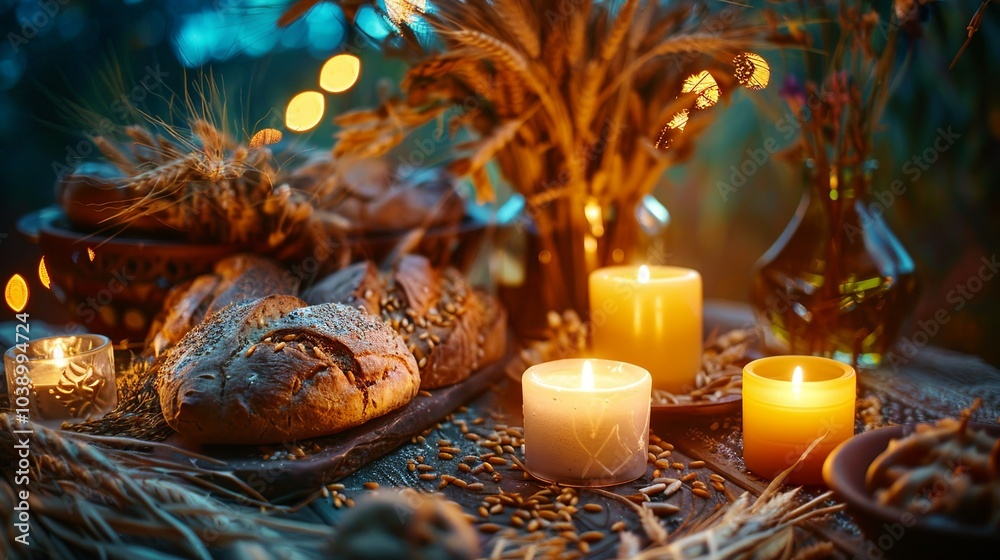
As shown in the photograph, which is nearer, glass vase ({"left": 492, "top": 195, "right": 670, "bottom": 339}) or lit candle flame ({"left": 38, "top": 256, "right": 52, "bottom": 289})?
lit candle flame ({"left": 38, "top": 256, "right": 52, "bottom": 289})

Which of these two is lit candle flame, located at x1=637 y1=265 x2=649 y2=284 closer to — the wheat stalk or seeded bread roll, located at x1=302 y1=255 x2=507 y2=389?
seeded bread roll, located at x1=302 y1=255 x2=507 y2=389

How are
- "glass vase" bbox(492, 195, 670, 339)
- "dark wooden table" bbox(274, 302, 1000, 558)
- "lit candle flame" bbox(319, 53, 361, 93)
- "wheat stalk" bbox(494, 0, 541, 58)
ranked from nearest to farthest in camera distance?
"dark wooden table" bbox(274, 302, 1000, 558), "wheat stalk" bbox(494, 0, 541, 58), "lit candle flame" bbox(319, 53, 361, 93), "glass vase" bbox(492, 195, 670, 339)

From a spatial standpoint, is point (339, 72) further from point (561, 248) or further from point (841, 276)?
point (841, 276)

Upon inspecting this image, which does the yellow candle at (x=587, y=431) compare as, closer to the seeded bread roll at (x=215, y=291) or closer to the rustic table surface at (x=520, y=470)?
the rustic table surface at (x=520, y=470)

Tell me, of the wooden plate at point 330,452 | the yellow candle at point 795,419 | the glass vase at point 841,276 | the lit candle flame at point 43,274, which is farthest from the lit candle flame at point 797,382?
the lit candle flame at point 43,274

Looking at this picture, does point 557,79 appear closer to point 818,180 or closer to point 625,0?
point 625,0

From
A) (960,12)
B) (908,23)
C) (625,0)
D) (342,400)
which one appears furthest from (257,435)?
(960,12)

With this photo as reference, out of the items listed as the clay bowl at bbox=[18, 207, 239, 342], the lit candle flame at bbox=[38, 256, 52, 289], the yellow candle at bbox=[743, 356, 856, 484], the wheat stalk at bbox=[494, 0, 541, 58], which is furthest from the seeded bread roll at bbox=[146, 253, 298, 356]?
the yellow candle at bbox=[743, 356, 856, 484]
